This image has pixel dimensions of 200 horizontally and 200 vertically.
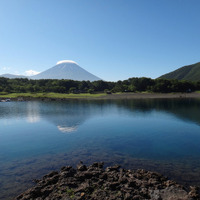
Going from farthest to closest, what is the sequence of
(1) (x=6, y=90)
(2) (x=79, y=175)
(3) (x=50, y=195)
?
(1) (x=6, y=90)
(2) (x=79, y=175)
(3) (x=50, y=195)

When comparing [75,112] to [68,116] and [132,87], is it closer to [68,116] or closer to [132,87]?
Result: [68,116]

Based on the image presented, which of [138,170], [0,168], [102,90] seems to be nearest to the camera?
[138,170]

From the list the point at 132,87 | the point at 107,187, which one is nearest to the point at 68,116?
the point at 107,187

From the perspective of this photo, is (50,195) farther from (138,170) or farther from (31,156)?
(31,156)

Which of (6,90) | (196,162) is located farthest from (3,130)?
(6,90)

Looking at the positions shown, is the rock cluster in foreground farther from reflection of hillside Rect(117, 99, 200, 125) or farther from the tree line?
the tree line

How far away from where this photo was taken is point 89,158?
76.5ft

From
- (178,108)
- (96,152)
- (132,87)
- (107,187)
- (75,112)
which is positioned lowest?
(96,152)

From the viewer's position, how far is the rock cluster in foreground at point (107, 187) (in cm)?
1391

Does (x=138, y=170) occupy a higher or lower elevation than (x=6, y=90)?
lower

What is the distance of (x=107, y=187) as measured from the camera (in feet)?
49.3

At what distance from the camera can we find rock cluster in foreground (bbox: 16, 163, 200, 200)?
45.6 feet

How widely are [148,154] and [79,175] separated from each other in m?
12.0

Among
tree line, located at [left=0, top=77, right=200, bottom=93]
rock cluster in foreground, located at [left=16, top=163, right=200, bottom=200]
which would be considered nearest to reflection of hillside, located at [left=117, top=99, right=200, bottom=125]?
rock cluster in foreground, located at [left=16, top=163, right=200, bottom=200]
